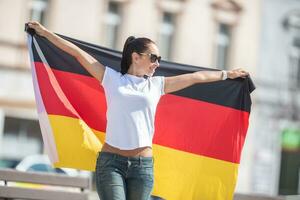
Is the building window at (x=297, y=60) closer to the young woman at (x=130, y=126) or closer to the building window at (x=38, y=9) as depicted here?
the building window at (x=38, y=9)

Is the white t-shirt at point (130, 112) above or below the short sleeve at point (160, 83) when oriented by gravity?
below

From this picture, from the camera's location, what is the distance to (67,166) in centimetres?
629

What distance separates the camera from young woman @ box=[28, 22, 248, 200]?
16.1 feet

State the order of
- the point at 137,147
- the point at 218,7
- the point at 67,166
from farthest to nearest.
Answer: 1. the point at 218,7
2. the point at 67,166
3. the point at 137,147


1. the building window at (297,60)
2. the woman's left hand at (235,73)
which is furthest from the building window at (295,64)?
the woman's left hand at (235,73)

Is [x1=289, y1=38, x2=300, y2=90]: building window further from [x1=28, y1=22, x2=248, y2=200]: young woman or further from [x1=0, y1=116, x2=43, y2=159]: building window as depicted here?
[x1=28, y1=22, x2=248, y2=200]: young woman

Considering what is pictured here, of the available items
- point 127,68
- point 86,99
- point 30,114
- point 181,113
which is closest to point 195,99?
point 181,113

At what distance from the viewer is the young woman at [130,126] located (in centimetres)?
491

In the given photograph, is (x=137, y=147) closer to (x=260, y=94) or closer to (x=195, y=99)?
(x=195, y=99)

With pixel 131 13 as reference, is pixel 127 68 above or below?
below

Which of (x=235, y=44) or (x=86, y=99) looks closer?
(x=86, y=99)

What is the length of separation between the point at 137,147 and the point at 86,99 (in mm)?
1534

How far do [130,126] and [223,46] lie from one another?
763 inches

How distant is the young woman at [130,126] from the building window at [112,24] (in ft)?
55.5
